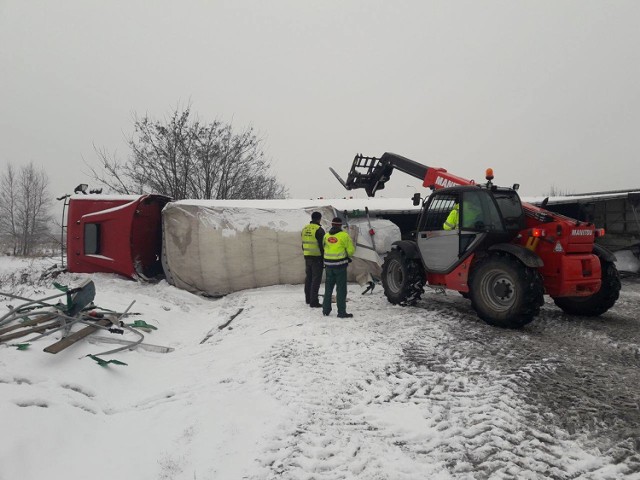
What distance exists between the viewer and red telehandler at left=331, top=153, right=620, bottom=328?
209 inches

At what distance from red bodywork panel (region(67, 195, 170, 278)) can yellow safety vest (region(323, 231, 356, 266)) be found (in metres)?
5.18

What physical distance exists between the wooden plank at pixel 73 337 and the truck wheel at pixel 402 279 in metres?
4.61

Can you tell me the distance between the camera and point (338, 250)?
633 cm

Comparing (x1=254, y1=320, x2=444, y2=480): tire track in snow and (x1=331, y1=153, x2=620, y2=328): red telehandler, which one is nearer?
(x1=254, y1=320, x2=444, y2=480): tire track in snow

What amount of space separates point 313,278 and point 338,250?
1.02 metres

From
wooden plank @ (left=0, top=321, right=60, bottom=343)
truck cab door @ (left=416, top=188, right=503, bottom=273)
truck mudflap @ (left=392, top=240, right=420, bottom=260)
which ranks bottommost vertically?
wooden plank @ (left=0, top=321, right=60, bottom=343)

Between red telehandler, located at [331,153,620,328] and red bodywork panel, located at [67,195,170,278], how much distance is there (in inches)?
229

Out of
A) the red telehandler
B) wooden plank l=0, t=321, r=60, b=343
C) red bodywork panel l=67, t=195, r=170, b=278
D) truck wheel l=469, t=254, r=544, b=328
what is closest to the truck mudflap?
the red telehandler

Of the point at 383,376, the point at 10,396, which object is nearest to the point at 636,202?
the point at 383,376

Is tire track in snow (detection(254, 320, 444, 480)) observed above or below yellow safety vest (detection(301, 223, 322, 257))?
below

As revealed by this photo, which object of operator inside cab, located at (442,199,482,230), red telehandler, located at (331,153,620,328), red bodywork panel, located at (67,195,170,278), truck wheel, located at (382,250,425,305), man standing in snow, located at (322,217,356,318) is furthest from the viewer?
red bodywork panel, located at (67,195,170,278)

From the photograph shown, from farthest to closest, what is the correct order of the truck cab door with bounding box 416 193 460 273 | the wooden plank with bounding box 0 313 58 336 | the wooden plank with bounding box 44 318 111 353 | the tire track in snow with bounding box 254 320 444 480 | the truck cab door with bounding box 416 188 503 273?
the truck cab door with bounding box 416 193 460 273, the truck cab door with bounding box 416 188 503 273, the wooden plank with bounding box 0 313 58 336, the wooden plank with bounding box 44 318 111 353, the tire track in snow with bounding box 254 320 444 480

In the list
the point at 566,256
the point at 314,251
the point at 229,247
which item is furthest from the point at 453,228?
the point at 229,247

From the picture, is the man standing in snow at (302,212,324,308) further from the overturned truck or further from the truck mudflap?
the overturned truck
